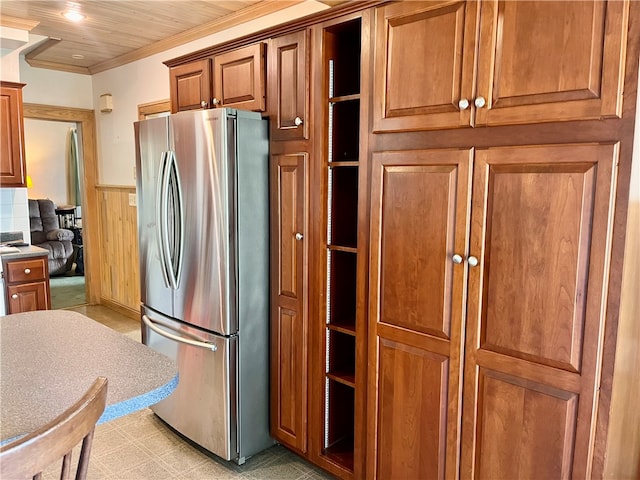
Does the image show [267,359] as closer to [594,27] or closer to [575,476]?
[575,476]

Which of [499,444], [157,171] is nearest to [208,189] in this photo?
[157,171]

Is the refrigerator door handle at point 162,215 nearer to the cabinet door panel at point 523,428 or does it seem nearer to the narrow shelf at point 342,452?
the narrow shelf at point 342,452

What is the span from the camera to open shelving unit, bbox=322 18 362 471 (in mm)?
2115

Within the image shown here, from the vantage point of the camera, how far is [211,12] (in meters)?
3.24

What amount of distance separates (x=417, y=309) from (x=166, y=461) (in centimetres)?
163

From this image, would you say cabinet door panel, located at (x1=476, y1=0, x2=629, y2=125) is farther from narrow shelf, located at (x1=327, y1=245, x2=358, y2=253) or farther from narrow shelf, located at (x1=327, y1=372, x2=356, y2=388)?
narrow shelf, located at (x1=327, y1=372, x2=356, y2=388)

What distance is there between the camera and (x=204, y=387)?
7.97ft

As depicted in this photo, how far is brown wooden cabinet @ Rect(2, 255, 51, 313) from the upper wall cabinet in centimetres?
296

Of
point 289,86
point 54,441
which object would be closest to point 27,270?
point 289,86

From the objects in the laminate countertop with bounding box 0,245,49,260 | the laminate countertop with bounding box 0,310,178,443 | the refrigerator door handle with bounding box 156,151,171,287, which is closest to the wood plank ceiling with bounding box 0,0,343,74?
the refrigerator door handle with bounding box 156,151,171,287

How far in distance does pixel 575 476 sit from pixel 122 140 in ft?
15.1

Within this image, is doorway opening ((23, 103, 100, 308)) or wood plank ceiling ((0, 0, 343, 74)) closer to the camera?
wood plank ceiling ((0, 0, 343, 74))

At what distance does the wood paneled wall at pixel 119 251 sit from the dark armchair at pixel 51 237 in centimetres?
180

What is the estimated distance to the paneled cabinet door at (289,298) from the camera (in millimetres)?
2236
